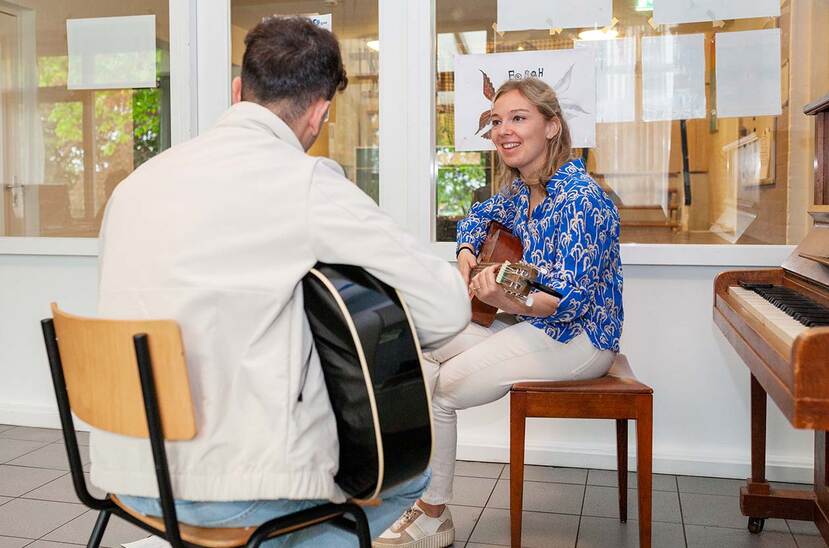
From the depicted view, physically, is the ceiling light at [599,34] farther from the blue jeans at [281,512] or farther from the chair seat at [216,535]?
the chair seat at [216,535]

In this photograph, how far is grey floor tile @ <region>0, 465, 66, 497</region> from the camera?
2830mm

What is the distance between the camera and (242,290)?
4.04 ft

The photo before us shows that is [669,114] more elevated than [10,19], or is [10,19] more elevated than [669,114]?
[10,19]

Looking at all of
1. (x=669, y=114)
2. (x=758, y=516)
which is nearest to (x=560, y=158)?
(x=669, y=114)

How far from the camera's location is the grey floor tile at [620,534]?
2.38m

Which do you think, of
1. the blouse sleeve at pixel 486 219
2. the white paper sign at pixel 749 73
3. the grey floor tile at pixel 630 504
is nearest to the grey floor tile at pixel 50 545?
the blouse sleeve at pixel 486 219

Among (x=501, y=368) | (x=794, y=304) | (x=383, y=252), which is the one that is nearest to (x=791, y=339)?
(x=794, y=304)

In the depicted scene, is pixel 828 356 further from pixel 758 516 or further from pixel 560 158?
pixel 758 516

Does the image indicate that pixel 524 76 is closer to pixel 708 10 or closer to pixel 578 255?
pixel 708 10

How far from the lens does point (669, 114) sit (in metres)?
3.02

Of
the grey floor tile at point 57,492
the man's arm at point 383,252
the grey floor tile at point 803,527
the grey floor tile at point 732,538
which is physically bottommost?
the grey floor tile at point 803,527

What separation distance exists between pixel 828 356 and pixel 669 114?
1875 millimetres

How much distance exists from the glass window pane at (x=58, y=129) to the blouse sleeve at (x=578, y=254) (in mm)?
2049

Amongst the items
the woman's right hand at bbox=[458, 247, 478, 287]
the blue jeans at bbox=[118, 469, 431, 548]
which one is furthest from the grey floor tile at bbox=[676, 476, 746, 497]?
the blue jeans at bbox=[118, 469, 431, 548]
